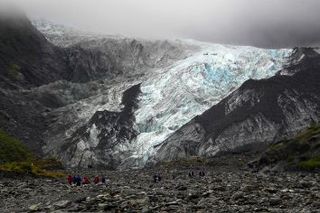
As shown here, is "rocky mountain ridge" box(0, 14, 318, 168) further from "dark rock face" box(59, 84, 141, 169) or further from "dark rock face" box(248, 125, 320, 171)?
"dark rock face" box(248, 125, 320, 171)

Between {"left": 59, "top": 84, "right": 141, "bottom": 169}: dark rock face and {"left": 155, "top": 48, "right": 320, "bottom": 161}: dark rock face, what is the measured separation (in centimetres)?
1510

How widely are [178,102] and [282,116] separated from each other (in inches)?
1357

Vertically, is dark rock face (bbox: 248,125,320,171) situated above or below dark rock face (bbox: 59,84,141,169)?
below

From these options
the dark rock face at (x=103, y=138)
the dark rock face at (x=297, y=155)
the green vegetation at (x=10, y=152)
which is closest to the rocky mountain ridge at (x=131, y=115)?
the dark rock face at (x=103, y=138)

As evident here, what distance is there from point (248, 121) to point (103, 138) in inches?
1783

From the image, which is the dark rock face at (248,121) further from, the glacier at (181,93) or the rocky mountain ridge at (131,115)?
the glacier at (181,93)

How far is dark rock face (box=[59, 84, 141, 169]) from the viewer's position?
159 meters

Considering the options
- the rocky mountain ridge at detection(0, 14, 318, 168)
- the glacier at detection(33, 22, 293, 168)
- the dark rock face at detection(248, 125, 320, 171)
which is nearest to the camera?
the dark rock face at detection(248, 125, 320, 171)

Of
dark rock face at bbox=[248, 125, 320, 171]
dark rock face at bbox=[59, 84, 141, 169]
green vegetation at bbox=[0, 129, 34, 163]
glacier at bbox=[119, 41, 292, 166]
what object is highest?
glacier at bbox=[119, 41, 292, 166]

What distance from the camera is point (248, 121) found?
173875 millimetres

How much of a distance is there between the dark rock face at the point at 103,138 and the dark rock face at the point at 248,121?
1510cm

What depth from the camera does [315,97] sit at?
196125 mm

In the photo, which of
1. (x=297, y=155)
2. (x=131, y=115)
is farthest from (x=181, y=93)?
(x=297, y=155)

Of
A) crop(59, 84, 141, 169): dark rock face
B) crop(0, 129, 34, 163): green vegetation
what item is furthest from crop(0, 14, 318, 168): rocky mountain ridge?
crop(0, 129, 34, 163): green vegetation
